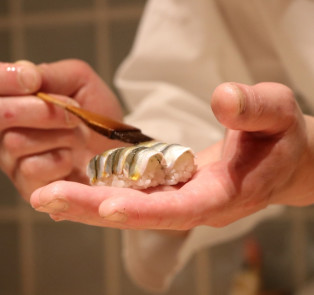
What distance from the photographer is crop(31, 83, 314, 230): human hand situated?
41 cm

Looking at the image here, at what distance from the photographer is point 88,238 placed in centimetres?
153

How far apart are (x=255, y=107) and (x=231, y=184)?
93 mm

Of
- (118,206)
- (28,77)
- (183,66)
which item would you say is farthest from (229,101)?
(183,66)

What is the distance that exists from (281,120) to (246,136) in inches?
1.9

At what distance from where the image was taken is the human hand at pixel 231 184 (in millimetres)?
415

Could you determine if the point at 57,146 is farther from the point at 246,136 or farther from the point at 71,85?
the point at 246,136

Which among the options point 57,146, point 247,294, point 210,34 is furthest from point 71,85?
point 247,294

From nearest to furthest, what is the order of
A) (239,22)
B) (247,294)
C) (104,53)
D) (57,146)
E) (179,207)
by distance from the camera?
(179,207) → (57,146) → (239,22) → (247,294) → (104,53)

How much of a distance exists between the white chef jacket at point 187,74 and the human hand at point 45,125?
0.43 ft

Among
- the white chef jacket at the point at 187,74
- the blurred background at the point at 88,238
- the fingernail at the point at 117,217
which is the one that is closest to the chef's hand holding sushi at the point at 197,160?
the fingernail at the point at 117,217

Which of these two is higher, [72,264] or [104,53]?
[104,53]

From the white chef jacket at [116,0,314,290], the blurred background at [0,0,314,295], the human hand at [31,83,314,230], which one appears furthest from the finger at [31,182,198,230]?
the blurred background at [0,0,314,295]

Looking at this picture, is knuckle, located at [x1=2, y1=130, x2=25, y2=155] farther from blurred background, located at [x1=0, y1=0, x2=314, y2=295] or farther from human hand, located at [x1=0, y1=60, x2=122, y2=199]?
blurred background, located at [x1=0, y1=0, x2=314, y2=295]

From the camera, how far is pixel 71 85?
0.78 metres
